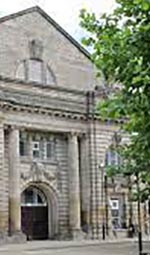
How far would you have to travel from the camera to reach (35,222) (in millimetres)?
52625

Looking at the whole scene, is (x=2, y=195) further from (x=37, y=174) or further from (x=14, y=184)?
(x=37, y=174)

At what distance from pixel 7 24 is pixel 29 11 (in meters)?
2.68

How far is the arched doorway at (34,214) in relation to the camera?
51969 millimetres

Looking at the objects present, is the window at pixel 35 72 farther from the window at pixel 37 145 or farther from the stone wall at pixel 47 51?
the window at pixel 37 145

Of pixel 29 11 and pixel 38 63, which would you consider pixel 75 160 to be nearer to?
pixel 38 63

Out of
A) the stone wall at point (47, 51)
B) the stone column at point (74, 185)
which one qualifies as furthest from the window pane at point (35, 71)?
the stone column at point (74, 185)

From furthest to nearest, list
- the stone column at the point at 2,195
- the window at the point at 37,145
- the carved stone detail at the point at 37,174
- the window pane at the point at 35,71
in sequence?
the window pane at the point at 35,71, the window at the point at 37,145, the carved stone detail at the point at 37,174, the stone column at the point at 2,195

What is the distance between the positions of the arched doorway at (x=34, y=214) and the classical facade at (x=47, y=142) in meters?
0.07

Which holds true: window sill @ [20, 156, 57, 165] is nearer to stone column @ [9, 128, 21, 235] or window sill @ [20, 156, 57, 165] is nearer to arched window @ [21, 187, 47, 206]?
stone column @ [9, 128, 21, 235]

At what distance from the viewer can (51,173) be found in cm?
5284

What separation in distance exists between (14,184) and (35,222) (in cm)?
498

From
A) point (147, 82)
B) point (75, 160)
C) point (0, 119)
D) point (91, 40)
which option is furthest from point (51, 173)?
point (147, 82)

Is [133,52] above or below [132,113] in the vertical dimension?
above

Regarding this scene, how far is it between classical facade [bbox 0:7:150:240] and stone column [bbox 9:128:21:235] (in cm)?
7
